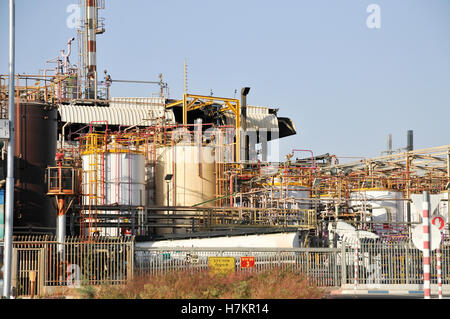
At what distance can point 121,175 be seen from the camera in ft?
123

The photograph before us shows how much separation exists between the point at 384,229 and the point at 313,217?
531 centimetres

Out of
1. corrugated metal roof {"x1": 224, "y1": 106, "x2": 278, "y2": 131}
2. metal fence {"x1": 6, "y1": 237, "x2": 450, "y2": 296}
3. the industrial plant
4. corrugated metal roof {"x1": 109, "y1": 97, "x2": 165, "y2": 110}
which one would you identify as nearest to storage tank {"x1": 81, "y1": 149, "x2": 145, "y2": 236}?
the industrial plant

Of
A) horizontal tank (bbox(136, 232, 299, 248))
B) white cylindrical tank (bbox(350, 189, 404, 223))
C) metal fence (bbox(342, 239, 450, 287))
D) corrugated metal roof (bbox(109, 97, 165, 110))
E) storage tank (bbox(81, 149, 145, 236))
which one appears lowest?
metal fence (bbox(342, 239, 450, 287))

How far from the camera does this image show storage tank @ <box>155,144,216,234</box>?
40.3m

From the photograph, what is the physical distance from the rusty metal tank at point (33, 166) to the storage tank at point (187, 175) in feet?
35.5

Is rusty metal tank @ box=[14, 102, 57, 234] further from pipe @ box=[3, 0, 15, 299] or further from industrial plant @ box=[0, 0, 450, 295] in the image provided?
pipe @ box=[3, 0, 15, 299]

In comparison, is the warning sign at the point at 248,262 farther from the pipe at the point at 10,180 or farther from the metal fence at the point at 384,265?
the pipe at the point at 10,180

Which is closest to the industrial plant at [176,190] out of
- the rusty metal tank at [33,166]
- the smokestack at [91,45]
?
the rusty metal tank at [33,166]

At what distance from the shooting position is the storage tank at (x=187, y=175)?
40312 mm

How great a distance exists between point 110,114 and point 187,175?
19760mm

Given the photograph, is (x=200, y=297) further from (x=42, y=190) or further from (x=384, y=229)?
(x=384, y=229)

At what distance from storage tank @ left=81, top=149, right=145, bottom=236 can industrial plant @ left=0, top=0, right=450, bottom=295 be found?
0.05 metres
